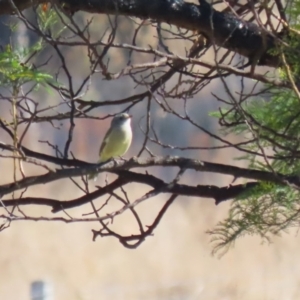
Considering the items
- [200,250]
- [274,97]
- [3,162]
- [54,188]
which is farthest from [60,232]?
[274,97]

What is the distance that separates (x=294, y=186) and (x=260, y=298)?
1.79m

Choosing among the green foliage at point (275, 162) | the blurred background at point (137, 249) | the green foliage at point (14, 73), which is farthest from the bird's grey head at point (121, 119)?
the green foliage at point (14, 73)

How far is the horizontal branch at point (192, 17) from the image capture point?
3.72ft

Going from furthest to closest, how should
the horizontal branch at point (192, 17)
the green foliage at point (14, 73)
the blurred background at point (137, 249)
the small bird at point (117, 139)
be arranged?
the blurred background at point (137, 249), the small bird at point (117, 139), the horizontal branch at point (192, 17), the green foliage at point (14, 73)

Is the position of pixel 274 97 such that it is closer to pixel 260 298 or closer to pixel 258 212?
pixel 258 212

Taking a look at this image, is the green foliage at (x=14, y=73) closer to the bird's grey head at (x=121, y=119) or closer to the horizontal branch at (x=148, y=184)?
the horizontal branch at (x=148, y=184)

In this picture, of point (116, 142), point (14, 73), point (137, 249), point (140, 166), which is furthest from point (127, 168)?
point (137, 249)

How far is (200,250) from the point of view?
2.57 meters

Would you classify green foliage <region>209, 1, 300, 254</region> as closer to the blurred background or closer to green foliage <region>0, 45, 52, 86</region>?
green foliage <region>0, 45, 52, 86</region>

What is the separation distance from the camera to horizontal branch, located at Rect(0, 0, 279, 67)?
1134 mm

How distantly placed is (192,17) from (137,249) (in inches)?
56.7

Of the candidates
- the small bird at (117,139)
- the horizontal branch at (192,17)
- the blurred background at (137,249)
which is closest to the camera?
the horizontal branch at (192,17)

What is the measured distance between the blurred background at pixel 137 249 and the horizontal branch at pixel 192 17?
0.93 meters

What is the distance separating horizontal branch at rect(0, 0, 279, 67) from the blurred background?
93cm
